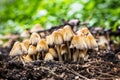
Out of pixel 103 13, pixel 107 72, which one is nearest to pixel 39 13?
pixel 103 13

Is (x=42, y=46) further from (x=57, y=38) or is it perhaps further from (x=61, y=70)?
(x=61, y=70)

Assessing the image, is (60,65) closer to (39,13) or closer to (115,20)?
(115,20)

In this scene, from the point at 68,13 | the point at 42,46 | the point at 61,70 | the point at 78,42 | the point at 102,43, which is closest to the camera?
the point at 61,70

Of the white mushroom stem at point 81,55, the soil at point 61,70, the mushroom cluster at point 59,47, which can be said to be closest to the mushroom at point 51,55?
the mushroom cluster at point 59,47

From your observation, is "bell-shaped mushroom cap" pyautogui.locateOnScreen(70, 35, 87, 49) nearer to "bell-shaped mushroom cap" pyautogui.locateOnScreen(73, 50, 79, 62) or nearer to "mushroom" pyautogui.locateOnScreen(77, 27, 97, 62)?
"mushroom" pyautogui.locateOnScreen(77, 27, 97, 62)

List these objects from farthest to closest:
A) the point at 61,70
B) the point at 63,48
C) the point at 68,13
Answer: the point at 68,13
the point at 63,48
the point at 61,70

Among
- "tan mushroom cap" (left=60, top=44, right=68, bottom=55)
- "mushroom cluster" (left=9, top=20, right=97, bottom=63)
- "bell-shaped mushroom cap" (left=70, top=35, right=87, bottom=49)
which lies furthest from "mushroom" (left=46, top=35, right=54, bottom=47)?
"bell-shaped mushroom cap" (left=70, top=35, right=87, bottom=49)

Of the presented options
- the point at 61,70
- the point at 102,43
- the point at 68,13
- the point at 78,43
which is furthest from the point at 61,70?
the point at 68,13
